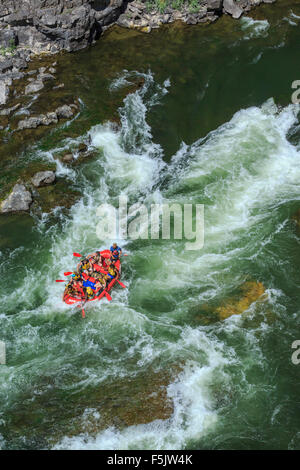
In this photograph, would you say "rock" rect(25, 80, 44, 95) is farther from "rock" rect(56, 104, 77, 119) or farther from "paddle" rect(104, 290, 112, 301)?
"paddle" rect(104, 290, 112, 301)

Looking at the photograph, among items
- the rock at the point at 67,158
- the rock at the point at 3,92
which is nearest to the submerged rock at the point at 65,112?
the rock at the point at 67,158

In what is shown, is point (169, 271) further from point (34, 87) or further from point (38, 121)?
point (34, 87)

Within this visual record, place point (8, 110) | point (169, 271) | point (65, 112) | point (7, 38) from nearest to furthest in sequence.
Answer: point (169, 271) → point (65, 112) → point (8, 110) → point (7, 38)

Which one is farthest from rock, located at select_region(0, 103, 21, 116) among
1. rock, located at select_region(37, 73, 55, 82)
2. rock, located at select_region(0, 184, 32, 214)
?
rock, located at select_region(0, 184, 32, 214)

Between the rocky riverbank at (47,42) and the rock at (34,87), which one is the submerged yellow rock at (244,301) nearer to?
the rocky riverbank at (47,42)

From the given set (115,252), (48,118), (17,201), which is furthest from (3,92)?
(115,252)

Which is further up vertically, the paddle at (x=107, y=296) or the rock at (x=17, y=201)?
the rock at (x=17, y=201)

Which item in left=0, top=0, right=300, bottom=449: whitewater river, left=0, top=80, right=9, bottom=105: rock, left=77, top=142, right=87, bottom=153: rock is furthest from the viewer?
left=0, top=80, right=9, bottom=105: rock
